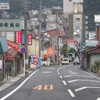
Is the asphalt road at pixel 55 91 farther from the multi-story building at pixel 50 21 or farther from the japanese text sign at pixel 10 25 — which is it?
the multi-story building at pixel 50 21

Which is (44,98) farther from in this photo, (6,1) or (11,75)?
(11,75)

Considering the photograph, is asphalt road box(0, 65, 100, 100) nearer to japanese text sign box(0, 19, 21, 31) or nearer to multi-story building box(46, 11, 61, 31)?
japanese text sign box(0, 19, 21, 31)

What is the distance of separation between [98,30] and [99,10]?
4432 cm

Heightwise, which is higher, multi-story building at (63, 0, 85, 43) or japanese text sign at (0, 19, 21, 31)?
multi-story building at (63, 0, 85, 43)

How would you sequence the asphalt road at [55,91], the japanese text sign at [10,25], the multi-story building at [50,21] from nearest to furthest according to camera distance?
the asphalt road at [55,91] < the japanese text sign at [10,25] < the multi-story building at [50,21]

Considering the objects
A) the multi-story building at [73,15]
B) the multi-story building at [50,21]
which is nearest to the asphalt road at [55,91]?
the multi-story building at [50,21]

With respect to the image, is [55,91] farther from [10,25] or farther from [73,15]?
[73,15]

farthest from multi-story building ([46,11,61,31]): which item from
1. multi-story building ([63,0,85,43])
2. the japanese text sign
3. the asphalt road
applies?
the asphalt road

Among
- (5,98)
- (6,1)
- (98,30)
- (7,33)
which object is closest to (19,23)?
(7,33)

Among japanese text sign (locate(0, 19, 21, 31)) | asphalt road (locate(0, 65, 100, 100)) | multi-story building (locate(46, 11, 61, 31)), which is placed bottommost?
asphalt road (locate(0, 65, 100, 100))

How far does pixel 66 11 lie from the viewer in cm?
11188

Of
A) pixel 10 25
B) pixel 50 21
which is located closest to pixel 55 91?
pixel 10 25

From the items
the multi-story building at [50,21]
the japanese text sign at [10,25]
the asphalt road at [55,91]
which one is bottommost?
the asphalt road at [55,91]

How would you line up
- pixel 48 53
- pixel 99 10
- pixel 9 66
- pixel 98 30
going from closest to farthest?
pixel 9 66 < pixel 98 30 < pixel 48 53 < pixel 99 10
